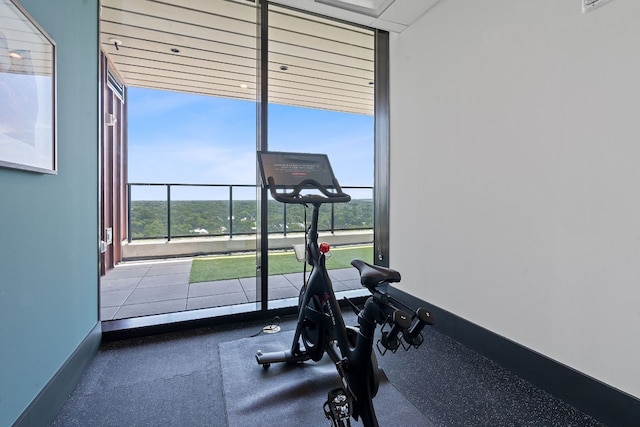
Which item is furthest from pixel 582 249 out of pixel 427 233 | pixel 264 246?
pixel 264 246

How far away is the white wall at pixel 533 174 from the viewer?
1476mm

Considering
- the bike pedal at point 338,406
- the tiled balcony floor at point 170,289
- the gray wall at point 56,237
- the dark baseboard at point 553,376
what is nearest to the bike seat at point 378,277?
the bike pedal at point 338,406

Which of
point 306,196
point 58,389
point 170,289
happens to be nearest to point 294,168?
point 306,196

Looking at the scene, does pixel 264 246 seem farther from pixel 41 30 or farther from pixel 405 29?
pixel 405 29

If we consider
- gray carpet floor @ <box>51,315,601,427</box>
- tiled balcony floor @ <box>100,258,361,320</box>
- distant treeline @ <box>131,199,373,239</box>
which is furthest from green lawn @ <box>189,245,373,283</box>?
gray carpet floor @ <box>51,315,601,427</box>

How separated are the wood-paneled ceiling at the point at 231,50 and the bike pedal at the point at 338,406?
2.69 metres

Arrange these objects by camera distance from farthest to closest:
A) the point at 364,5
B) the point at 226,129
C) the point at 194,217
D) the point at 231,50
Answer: the point at 194,217, the point at 226,129, the point at 231,50, the point at 364,5

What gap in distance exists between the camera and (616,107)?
4.86 ft

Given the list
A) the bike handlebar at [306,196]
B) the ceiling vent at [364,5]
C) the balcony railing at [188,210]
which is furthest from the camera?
the balcony railing at [188,210]

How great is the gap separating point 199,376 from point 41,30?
1979 mm

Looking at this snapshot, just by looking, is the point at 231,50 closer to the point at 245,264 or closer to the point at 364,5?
the point at 364,5

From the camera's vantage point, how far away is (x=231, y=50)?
3.57 m

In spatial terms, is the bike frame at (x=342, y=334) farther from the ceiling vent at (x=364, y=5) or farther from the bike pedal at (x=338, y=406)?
the ceiling vent at (x=364, y=5)

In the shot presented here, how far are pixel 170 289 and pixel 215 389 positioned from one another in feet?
6.59
